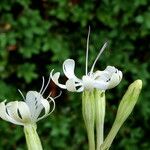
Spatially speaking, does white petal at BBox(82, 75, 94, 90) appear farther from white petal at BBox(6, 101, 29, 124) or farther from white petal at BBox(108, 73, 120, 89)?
white petal at BBox(6, 101, 29, 124)

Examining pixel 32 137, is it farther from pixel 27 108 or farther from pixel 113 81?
pixel 113 81

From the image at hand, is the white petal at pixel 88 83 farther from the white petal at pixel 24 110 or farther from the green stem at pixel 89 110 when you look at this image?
the white petal at pixel 24 110

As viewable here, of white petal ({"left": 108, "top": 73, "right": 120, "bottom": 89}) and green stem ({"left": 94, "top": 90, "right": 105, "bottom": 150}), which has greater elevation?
white petal ({"left": 108, "top": 73, "right": 120, "bottom": 89})

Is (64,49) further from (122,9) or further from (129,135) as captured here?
(129,135)

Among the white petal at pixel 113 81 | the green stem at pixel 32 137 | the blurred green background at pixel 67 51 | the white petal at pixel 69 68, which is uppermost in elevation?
the white petal at pixel 69 68

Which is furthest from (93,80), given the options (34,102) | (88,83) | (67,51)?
(67,51)

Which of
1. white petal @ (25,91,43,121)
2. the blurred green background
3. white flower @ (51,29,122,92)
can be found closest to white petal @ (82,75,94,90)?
white flower @ (51,29,122,92)

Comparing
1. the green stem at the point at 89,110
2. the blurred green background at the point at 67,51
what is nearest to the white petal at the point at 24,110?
the green stem at the point at 89,110

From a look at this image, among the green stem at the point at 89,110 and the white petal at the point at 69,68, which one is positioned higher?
the white petal at the point at 69,68

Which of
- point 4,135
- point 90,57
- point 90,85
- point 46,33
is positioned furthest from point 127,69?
point 90,85
